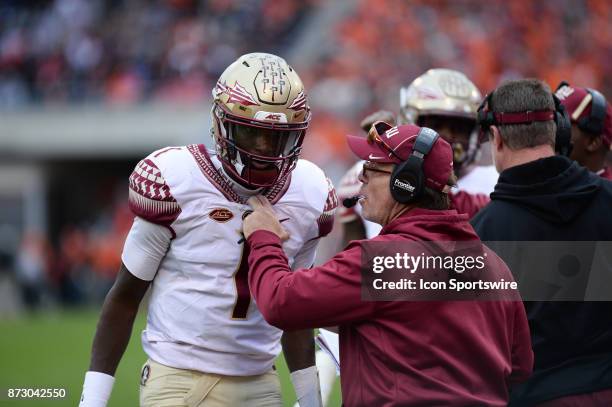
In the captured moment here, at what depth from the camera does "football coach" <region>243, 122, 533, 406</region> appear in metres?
2.80

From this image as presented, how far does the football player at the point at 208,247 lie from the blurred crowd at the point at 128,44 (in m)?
13.9

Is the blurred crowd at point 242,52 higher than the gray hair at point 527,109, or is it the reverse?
the gray hair at point 527,109

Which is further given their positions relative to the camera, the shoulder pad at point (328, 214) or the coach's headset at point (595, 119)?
the coach's headset at point (595, 119)

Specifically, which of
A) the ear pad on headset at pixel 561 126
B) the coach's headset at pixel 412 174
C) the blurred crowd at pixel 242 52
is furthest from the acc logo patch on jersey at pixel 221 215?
the blurred crowd at pixel 242 52

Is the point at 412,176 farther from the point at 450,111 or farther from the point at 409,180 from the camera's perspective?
the point at 450,111

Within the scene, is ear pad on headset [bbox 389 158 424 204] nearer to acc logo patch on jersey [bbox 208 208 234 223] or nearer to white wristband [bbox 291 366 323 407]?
acc logo patch on jersey [bbox 208 208 234 223]

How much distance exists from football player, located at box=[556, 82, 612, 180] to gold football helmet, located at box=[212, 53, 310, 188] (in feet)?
4.11

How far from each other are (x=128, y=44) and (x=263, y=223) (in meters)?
17.0

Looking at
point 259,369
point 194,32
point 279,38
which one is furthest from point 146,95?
point 259,369

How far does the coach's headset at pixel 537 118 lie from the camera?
3414 mm

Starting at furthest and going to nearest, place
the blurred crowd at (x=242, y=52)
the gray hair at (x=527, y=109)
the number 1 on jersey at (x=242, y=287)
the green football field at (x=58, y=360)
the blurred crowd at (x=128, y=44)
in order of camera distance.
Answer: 1. the blurred crowd at (x=128, y=44)
2. the blurred crowd at (x=242, y=52)
3. the green football field at (x=58, y=360)
4. the gray hair at (x=527, y=109)
5. the number 1 on jersey at (x=242, y=287)

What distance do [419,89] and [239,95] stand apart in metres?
1.56

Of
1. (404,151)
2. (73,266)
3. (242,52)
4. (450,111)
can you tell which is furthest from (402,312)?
(73,266)

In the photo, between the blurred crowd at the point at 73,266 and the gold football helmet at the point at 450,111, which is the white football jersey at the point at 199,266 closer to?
the gold football helmet at the point at 450,111
